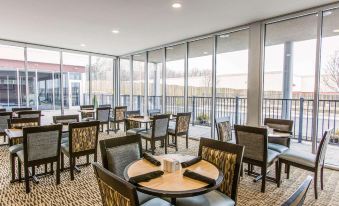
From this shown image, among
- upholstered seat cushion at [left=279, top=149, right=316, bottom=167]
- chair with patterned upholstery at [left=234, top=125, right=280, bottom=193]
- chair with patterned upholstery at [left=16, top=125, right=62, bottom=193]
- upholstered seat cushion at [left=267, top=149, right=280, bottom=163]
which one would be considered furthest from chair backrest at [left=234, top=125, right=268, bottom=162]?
chair with patterned upholstery at [left=16, top=125, right=62, bottom=193]

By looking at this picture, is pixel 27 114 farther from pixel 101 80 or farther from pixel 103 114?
pixel 101 80

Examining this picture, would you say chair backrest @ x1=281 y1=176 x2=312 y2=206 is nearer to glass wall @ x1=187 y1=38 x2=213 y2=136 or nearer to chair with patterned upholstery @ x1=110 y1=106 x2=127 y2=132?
glass wall @ x1=187 y1=38 x2=213 y2=136

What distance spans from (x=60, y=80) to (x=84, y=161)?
4.49 m

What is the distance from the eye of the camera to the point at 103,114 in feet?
21.2

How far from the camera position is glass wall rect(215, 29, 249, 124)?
17.8 feet

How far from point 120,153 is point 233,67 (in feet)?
14.8

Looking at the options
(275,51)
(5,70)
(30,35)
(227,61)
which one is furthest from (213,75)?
(5,70)

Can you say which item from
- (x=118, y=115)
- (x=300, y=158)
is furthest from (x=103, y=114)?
(x=300, y=158)

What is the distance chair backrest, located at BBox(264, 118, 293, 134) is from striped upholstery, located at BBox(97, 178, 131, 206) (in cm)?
314

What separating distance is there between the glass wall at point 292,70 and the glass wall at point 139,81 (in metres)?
4.51

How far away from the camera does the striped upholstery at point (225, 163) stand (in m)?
1.99

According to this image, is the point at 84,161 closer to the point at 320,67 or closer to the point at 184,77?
the point at 184,77

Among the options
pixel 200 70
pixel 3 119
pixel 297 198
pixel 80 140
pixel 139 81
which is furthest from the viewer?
pixel 139 81

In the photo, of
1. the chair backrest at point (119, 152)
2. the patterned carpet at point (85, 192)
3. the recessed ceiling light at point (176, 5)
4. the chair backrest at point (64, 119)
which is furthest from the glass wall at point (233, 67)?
the chair backrest at point (119, 152)
